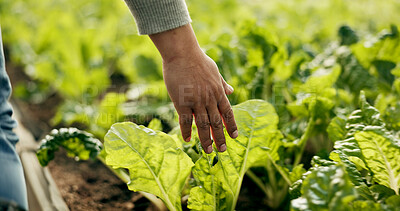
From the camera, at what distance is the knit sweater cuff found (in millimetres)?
685

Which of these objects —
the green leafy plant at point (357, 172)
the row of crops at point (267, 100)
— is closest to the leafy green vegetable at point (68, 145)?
the row of crops at point (267, 100)

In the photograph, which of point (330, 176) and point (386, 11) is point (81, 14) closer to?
point (386, 11)

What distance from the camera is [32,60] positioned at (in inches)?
94.3

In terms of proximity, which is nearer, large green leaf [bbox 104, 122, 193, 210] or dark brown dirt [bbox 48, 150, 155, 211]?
large green leaf [bbox 104, 122, 193, 210]

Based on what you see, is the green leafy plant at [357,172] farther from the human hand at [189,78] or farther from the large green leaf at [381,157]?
the human hand at [189,78]

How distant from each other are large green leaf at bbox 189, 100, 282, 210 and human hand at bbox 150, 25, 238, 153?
27 centimetres

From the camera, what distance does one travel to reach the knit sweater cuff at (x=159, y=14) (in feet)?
2.25

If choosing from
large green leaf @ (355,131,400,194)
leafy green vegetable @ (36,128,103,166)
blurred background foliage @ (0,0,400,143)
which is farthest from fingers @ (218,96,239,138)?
leafy green vegetable @ (36,128,103,166)

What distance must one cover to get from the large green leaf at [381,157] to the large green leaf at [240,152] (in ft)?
0.84

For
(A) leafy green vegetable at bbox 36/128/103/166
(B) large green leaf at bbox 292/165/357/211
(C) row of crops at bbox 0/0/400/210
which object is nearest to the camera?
(B) large green leaf at bbox 292/165/357/211

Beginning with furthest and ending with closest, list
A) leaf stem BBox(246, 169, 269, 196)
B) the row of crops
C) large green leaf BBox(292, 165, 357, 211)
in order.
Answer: leaf stem BBox(246, 169, 269, 196) < the row of crops < large green leaf BBox(292, 165, 357, 211)

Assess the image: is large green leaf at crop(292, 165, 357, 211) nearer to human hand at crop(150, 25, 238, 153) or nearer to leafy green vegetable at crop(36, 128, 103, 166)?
human hand at crop(150, 25, 238, 153)

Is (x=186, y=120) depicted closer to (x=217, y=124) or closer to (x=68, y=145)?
(x=217, y=124)

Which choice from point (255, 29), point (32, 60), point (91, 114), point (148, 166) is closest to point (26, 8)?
point (32, 60)
